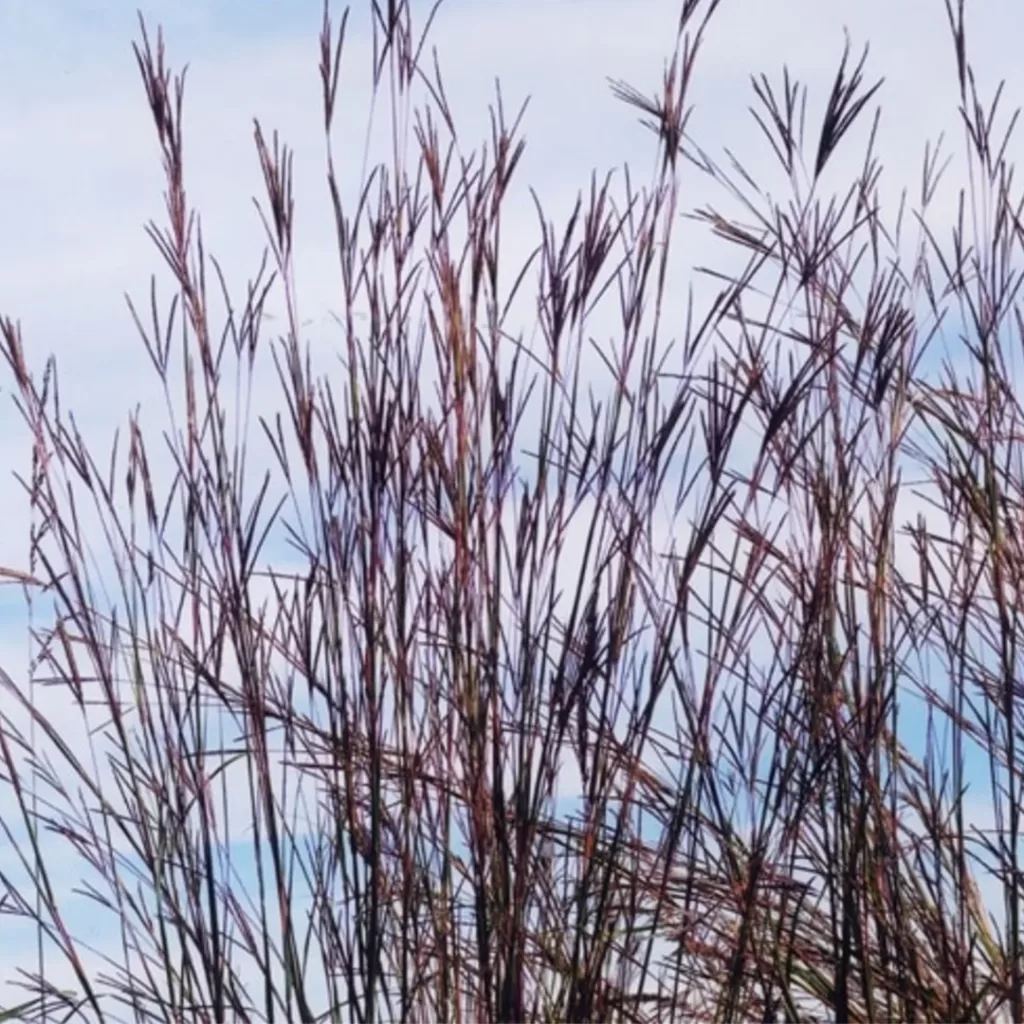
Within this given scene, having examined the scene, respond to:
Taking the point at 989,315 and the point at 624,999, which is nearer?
the point at 624,999

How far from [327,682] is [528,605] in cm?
29

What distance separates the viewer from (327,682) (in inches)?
84.1

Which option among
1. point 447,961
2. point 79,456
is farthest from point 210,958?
point 79,456

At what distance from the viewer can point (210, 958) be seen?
215cm

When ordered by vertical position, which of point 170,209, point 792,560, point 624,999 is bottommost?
point 624,999

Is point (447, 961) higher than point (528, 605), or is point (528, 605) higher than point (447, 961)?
point (528, 605)

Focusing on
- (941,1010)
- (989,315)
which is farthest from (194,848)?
(989,315)

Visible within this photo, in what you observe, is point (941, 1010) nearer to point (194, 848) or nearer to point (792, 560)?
point (792, 560)

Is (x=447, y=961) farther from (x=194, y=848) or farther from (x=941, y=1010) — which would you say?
(x=941, y=1010)

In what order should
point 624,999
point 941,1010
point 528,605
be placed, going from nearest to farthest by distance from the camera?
point 528,605 < point 624,999 < point 941,1010

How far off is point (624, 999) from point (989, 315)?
992 millimetres

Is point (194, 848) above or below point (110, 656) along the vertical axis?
below

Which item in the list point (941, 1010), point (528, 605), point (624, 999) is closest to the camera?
point (528, 605)

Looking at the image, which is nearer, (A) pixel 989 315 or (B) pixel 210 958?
(B) pixel 210 958
